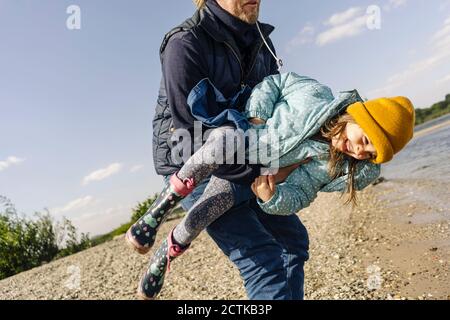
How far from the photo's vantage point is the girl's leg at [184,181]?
2.45 meters

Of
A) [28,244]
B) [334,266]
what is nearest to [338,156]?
[334,266]

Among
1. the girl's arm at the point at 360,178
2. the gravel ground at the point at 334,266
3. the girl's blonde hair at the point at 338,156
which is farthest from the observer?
the gravel ground at the point at 334,266

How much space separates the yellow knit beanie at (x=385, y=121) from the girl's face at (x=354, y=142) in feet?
0.17

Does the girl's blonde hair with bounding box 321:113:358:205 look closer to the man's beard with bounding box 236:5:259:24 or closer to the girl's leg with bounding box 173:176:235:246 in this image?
the girl's leg with bounding box 173:176:235:246

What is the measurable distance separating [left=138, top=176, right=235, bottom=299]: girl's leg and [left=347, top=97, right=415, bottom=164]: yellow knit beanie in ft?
2.80

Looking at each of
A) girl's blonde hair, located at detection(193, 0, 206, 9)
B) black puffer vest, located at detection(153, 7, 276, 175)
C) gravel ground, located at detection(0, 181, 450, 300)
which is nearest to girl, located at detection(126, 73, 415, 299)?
black puffer vest, located at detection(153, 7, 276, 175)

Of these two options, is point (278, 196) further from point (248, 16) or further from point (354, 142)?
point (248, 16)

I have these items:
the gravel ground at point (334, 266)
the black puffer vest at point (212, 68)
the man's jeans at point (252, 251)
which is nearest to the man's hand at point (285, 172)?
the man's jeans at point (252, 251)

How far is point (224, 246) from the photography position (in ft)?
8.86

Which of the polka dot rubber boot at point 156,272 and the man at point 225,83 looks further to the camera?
the polka dot rubber boot at point 156,272

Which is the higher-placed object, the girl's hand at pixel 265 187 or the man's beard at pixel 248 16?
the man's beard at pixel 248 16

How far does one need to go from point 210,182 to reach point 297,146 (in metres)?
0.57

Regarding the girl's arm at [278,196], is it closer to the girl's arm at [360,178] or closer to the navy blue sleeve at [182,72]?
the girl's arm at [360,178]
